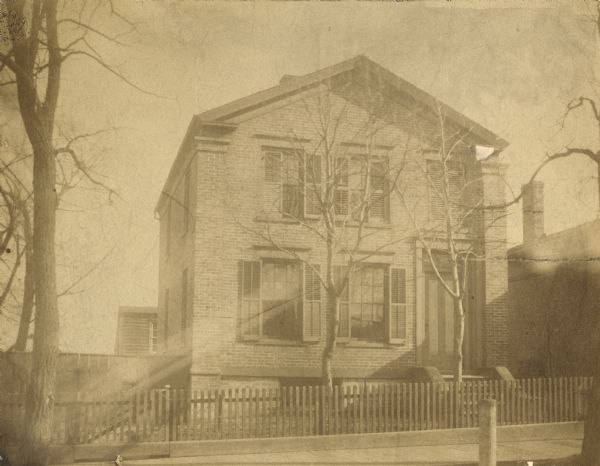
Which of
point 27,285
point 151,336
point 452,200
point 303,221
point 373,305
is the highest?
point 452,200

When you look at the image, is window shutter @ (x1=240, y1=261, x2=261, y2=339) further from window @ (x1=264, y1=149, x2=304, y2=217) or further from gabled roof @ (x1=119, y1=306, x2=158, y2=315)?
gabled roof @ (x1=119, y1=306, x2=158, y2=315)

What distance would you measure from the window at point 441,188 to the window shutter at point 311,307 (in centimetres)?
315

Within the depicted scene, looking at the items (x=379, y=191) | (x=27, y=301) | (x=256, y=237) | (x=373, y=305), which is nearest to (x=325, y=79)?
(x=379, y=191)

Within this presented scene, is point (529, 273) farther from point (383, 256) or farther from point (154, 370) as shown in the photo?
point (154, 370)

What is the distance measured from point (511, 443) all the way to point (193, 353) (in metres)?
6.66

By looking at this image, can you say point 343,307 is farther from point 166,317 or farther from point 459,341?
point 166,317

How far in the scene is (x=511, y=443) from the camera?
464 inches

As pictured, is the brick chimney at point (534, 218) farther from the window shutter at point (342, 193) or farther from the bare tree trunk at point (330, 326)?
the bare tree trunk at point (330, 326)

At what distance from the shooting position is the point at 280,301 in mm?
15180

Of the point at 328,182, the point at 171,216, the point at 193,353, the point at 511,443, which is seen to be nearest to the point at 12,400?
the point at 193,353

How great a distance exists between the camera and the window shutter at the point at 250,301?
14.8 m

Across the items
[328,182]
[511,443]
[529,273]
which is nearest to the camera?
[511,443]

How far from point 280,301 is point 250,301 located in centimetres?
73

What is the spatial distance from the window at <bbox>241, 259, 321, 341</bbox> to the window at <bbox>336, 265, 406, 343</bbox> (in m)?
0.75
